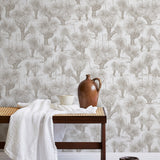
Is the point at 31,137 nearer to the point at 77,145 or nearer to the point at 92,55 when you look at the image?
the point at 77,145

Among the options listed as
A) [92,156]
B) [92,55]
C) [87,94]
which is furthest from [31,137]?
[92,55]

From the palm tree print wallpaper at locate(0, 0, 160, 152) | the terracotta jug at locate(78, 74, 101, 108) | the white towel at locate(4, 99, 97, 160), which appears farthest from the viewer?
the palm tree print wallpaper at locate(0, 0, 160, 152)

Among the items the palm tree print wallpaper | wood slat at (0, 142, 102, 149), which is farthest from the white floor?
wood slat at (0, 142, 102, 149)

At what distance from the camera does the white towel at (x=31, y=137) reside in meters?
2.09

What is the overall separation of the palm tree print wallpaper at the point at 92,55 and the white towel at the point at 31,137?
2.24 feet

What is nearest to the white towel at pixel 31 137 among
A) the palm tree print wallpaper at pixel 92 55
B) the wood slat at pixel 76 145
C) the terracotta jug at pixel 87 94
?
the wood slat at pixel 76 145

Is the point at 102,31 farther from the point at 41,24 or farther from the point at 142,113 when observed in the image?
the point at 142,113

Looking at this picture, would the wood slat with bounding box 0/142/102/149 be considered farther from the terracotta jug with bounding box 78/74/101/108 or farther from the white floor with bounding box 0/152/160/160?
the white floor with bounding box 0/152/160/160

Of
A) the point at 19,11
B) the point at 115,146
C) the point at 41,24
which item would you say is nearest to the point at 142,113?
the point at 115,146

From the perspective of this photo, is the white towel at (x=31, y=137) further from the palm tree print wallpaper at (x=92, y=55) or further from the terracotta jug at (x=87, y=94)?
the palm tree print wallpaper at (x=92, y=55)

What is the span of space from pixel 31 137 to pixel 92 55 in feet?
3.48

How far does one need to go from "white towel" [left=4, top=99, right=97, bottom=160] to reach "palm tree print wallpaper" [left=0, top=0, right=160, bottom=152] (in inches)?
26.9

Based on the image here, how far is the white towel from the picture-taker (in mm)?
2086

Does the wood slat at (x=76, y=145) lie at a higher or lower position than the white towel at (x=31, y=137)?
lower
